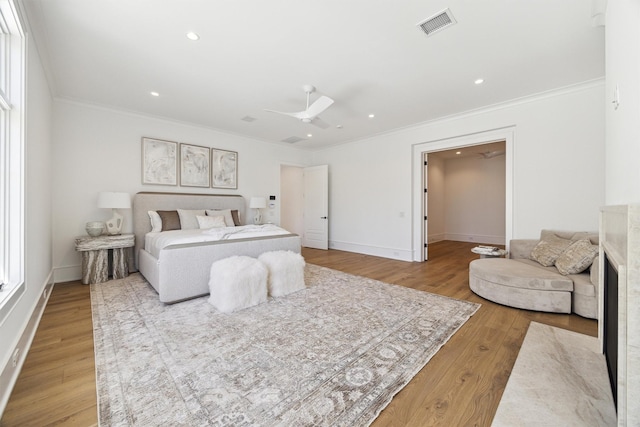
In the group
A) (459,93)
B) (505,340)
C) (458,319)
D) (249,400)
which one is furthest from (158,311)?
(459,93)

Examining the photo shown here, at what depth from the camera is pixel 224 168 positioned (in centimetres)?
554

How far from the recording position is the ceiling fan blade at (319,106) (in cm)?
300

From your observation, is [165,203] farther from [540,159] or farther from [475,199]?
[475,199]

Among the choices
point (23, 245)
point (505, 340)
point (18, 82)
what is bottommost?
point (505, 340)

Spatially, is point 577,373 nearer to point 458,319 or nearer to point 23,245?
point 458,319

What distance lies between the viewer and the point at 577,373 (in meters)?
1.64

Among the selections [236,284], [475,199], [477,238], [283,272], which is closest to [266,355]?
[236,284]

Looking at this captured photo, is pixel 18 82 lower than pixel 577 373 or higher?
higher

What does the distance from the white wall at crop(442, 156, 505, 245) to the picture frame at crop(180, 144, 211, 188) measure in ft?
23.7

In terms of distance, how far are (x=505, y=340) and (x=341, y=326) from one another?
55.3 inches

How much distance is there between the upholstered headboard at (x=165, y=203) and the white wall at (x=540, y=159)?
3.62 meters

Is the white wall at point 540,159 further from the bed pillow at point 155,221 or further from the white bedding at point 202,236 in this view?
the bed pillow at point 155,221

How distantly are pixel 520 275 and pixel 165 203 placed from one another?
5.47 metres

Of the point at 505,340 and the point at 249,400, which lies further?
the point at 505,340
